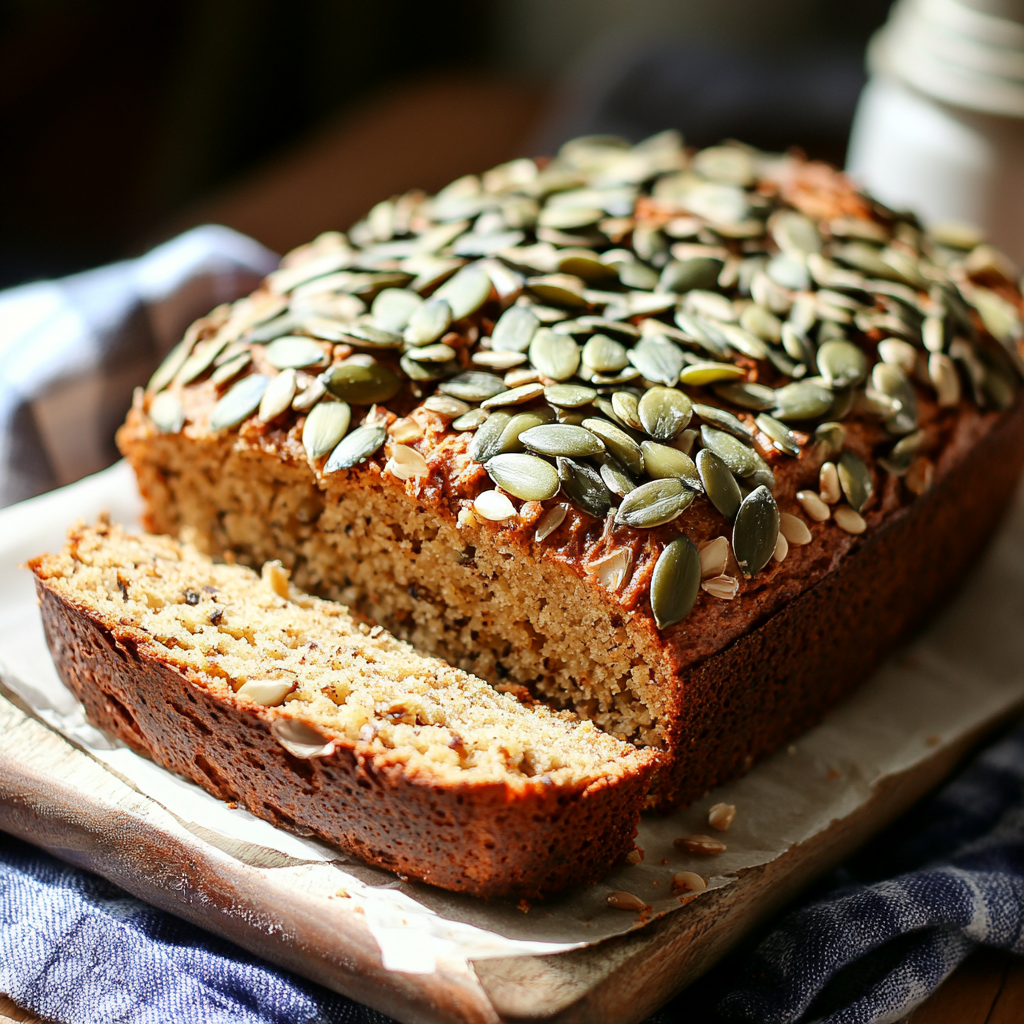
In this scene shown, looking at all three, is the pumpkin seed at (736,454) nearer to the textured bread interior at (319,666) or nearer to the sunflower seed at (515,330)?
the sunflower seed at (515,330)

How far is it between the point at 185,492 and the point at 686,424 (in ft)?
3.58

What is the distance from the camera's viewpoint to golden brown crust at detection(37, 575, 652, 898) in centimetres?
167

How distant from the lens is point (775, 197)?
2758mm

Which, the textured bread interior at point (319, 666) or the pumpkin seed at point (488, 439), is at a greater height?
the pumpkin seed at point (488, 439)

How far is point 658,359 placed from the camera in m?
2.07

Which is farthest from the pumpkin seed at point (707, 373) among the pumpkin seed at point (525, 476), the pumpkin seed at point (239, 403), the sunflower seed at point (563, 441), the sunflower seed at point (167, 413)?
the sunflower seed at point (167, 413)

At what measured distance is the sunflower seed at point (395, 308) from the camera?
2164 mm

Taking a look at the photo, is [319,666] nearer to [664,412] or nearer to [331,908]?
[331,908]

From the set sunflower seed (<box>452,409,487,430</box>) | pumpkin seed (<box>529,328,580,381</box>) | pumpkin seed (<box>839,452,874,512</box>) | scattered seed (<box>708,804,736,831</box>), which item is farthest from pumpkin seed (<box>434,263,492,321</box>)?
scattered seed (<box>708,804,736,831</box>)

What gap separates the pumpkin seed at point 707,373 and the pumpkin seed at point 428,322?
0.49 metres

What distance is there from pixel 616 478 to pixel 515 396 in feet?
0.85

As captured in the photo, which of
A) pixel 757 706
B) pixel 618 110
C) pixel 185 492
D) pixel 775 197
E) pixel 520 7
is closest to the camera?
pixel 757 706

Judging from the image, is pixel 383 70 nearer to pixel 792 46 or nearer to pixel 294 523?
pixel 792 46

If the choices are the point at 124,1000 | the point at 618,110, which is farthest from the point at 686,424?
the point at 618,110
